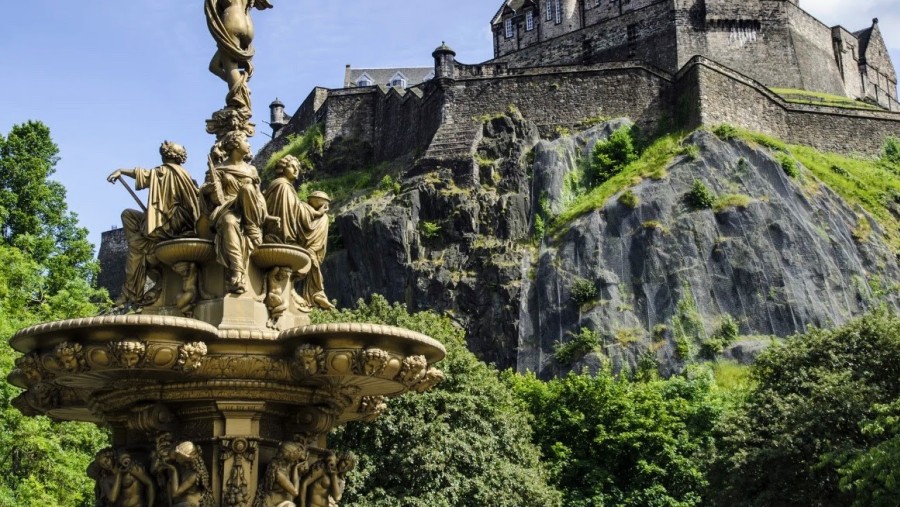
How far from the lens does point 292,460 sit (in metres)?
10.5

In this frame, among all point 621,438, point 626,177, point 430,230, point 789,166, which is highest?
point 626,177

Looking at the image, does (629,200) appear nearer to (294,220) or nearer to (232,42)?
(232,42)

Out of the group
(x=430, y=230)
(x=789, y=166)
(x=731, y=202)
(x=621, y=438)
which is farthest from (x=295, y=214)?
(x=789, y=166)

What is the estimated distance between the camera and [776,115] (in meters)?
62.4

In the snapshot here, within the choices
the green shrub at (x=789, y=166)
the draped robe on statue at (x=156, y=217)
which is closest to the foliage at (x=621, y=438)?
the green shrub at (x=789, y=166)

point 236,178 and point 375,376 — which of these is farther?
point 236,178

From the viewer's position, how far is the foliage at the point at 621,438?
119 feet

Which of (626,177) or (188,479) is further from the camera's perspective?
(626,177)

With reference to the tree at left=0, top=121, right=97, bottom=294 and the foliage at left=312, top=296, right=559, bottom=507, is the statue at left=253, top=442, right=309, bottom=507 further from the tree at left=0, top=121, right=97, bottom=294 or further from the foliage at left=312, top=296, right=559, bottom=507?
the tree at left=0, top=121, right=97, bottom=294

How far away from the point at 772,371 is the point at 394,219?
87.2ft

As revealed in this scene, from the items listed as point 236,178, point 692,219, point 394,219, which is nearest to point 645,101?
point 692,219

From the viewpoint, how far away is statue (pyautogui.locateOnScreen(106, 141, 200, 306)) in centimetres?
1123

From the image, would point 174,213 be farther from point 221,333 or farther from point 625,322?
point 625,322

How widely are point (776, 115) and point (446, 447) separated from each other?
3982 centimetres
